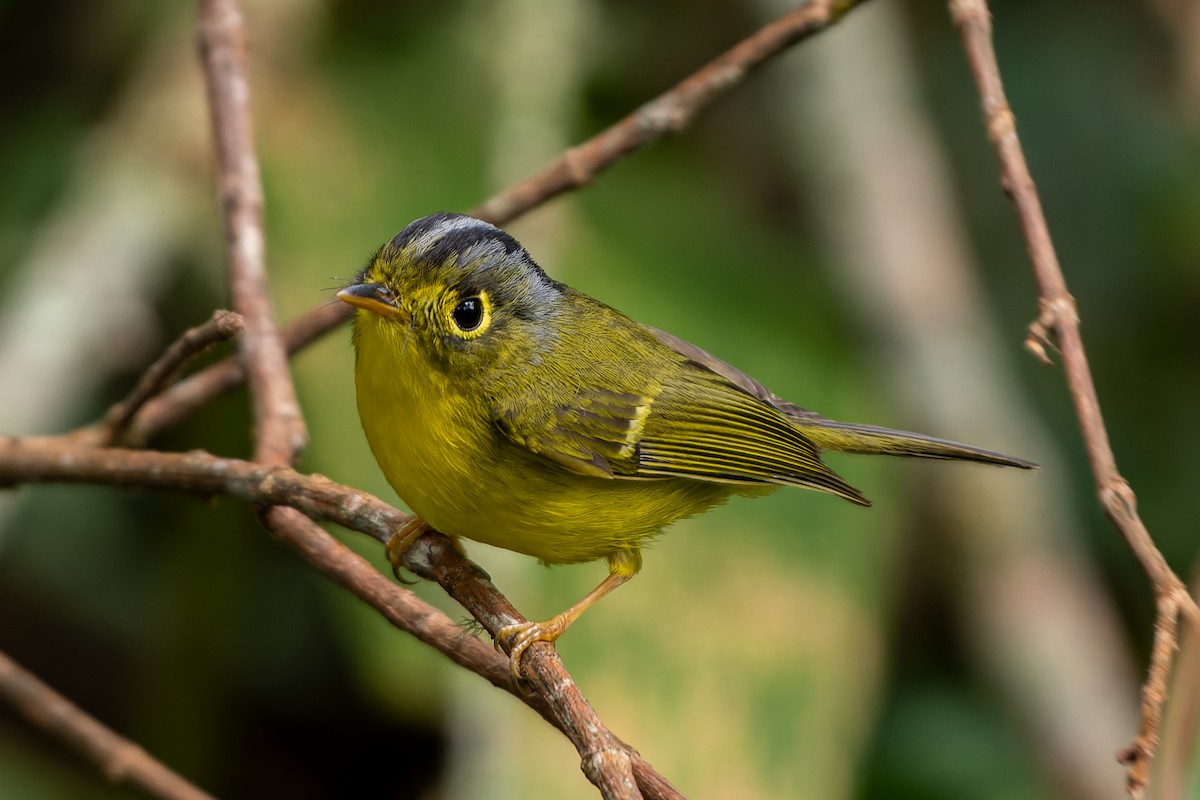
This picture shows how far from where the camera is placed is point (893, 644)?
4.19 meters

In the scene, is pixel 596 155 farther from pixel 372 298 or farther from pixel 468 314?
pixel 372 298

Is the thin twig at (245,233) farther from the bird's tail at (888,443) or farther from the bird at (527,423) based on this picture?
the bird's tail at (888,443)

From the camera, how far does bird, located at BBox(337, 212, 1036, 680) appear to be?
7.72 ft

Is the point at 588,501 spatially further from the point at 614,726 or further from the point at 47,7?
the point at 47,7

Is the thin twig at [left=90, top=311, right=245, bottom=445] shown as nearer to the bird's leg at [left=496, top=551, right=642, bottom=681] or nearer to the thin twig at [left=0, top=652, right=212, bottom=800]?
the thin twig at [left=0, top=652, right=212, bottom=800]

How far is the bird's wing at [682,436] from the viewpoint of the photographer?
2527 mm

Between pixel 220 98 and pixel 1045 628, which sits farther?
pixel 1045 628

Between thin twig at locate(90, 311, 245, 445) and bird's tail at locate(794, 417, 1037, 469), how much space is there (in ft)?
4.54

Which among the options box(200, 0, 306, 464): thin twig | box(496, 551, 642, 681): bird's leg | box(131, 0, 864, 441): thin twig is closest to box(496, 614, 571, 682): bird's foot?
box(496, 551, 642, 681): bird's leg

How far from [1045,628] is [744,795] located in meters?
1.15

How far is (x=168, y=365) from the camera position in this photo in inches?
79.2

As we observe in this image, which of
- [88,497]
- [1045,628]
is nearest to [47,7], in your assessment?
[88,497]

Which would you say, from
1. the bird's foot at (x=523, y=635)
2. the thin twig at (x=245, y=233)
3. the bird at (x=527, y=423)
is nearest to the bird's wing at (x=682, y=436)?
the bird at (x=527, y=423)

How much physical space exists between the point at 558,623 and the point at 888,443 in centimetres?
86
